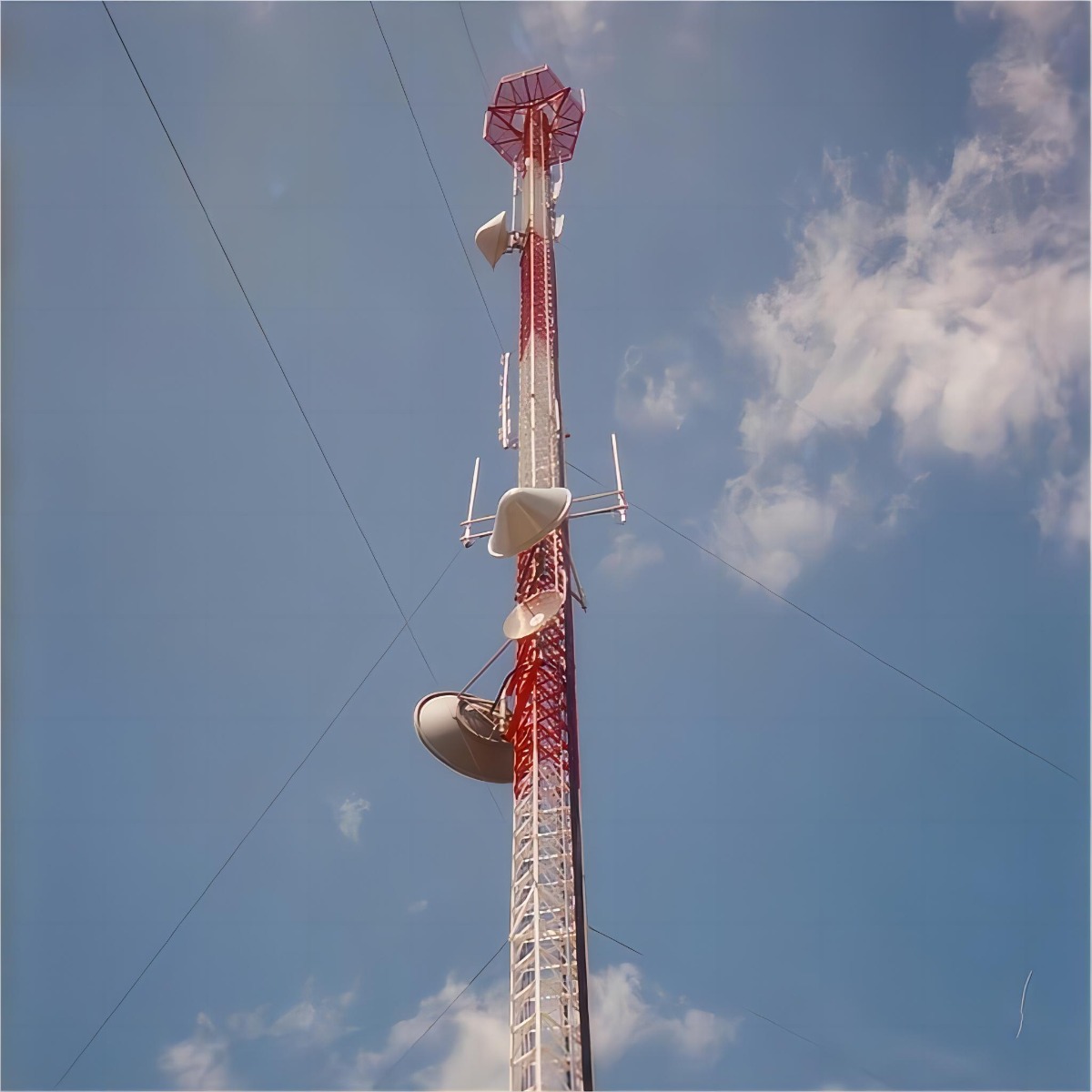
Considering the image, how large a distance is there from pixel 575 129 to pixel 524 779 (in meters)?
22.6

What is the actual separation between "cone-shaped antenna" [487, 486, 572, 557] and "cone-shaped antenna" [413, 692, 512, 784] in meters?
5.27

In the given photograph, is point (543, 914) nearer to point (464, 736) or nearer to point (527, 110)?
point (464, 736)

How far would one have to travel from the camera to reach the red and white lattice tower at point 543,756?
960 inches

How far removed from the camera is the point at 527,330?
112 ft

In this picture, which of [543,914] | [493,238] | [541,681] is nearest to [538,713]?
[541,681]

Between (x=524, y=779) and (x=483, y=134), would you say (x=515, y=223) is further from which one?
(x=524, y=779)

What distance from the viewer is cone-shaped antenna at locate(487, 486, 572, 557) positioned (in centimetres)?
2603

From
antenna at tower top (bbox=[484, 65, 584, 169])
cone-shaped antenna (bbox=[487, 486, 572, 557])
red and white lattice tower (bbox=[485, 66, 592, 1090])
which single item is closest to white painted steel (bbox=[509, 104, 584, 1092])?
red and white lattice tower (bbox=[485, 66, 592, 1090])

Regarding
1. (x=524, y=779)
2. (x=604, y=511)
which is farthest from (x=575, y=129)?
(x=524, y=779)

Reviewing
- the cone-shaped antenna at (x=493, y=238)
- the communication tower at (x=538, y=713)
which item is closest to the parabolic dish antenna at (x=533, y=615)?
the communication tower at (x=538, y=713)

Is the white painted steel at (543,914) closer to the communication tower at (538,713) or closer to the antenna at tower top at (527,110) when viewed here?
the communication tower at (538,713)

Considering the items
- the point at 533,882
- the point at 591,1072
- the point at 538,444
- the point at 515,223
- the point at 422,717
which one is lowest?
the point at 591,1072

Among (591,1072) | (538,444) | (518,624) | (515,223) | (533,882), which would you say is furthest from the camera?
(515,223)

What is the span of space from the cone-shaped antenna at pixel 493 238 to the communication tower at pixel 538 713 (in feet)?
0.13
